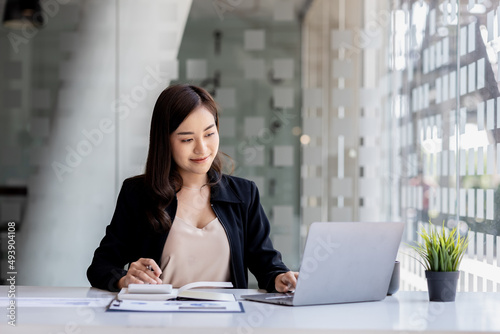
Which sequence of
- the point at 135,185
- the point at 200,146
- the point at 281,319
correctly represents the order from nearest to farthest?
the point at 281,319 < the point at 200,146 < the point at 135,185

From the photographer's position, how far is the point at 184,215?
7.36 feet

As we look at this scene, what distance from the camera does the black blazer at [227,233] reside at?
2158 millimetres

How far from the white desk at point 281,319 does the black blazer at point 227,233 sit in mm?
463

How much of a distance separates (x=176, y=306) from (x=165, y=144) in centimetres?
77

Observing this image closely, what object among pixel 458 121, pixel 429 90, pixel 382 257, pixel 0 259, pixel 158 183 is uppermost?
pixel 429 90

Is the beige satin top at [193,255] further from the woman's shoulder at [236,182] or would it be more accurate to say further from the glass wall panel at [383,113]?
the glass wall panel at [383,113]

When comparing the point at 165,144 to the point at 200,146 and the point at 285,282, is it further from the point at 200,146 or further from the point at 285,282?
the point at 285,282

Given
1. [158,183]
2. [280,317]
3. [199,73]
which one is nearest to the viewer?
[280,317]

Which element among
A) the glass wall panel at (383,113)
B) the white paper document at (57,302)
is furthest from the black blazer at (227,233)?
the glass wall panel at (383,113)

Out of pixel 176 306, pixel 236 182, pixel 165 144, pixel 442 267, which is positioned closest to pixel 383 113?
pixel 236 182

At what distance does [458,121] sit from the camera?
9.70 ft

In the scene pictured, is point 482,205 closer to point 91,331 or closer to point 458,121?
point 458,121

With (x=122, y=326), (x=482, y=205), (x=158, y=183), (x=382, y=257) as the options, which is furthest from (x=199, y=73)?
(x=122, y=326)

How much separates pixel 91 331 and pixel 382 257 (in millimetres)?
834
